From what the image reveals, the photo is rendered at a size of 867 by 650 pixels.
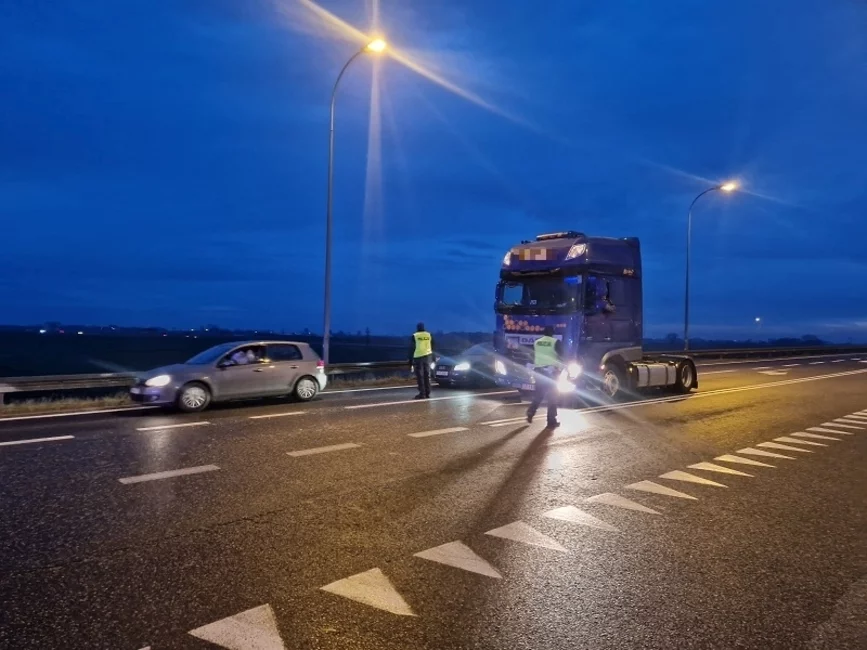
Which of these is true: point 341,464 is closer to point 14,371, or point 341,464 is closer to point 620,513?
point 620,513

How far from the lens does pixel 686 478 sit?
8312 millimetres

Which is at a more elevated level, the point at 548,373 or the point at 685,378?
the point at 548,373

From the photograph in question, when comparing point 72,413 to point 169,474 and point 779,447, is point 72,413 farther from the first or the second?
point 779,447

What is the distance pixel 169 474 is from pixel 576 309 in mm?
10039

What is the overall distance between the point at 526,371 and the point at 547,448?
609 cm

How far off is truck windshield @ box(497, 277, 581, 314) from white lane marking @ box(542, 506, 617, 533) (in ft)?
30.3

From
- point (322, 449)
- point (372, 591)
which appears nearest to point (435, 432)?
point (322, 449)

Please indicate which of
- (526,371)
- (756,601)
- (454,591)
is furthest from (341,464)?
(526,371)

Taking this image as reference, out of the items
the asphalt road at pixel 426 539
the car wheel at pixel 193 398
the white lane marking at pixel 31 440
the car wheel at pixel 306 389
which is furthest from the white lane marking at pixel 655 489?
the car wheel at pixel 306 389

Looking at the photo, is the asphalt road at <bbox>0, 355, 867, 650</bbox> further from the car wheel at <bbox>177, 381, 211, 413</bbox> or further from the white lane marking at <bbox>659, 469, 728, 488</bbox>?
the car wheel at <bbox>177, 381, 211, 413</bbox>

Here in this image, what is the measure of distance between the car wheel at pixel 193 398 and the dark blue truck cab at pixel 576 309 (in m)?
6.93

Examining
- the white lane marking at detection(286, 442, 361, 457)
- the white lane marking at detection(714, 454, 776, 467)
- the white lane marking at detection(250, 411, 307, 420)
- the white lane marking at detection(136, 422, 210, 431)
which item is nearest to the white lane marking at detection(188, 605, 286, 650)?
the white lane marking at detection(286, 442, 361, 457)

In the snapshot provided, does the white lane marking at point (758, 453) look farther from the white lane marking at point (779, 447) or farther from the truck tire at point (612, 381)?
the truck tire at point (612, 381)

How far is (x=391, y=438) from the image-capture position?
10711 millimetres
